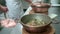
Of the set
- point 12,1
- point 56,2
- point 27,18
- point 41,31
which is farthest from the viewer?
point 56,2

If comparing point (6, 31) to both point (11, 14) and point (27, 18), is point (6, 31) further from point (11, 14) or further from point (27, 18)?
point (11, 14)

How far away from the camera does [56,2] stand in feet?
5.76

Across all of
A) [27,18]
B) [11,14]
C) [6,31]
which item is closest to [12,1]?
[11,14]

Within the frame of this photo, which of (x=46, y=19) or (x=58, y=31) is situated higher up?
(x=46, y=19)

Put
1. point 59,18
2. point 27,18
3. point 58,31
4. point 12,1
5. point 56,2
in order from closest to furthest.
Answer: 1. point 27,18
2. point 58,31
3. point 59,18
4. point 12,1
5. point 56,2

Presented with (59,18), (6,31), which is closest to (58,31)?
(59,18)

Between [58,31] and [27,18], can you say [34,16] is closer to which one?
[27,18]

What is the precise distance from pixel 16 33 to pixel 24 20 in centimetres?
14

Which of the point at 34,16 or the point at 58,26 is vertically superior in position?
the point at 34,16

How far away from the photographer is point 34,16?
0.91 metres

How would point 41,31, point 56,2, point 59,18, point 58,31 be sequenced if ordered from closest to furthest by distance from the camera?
point 41,31
point 58,31
point 59,18
point 56,2

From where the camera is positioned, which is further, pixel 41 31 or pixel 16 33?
pixel 16 33

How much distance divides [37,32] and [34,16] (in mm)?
158

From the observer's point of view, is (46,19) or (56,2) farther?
(56,2)
